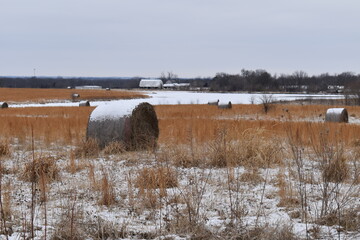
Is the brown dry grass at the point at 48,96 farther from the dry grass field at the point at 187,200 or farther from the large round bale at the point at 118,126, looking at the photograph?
the dry grass field at the point at 187,200

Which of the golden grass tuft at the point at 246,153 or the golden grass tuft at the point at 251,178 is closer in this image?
the golden grass tuft at the point at 251,178

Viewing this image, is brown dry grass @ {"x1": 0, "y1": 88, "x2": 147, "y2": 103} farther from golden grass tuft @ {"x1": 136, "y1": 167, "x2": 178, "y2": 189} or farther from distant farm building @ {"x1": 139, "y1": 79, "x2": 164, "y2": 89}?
distant farm building @ {"x1": 139, "y1": 79, "x2": 164, "y2": 89}

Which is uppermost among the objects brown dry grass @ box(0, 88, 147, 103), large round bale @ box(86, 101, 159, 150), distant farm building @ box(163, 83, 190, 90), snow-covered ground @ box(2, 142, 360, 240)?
distant farm building @ box(163, 83, 190, 90)

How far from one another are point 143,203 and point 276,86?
105285mm

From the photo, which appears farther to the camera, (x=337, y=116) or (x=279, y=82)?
(x=279, y=82)

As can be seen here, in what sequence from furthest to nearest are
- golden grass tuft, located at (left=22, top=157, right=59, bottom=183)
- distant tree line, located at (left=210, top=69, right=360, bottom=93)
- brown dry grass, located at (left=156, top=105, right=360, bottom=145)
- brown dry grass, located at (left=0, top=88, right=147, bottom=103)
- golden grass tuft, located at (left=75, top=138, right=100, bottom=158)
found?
distant tree line, located at (left=210, top=69, right=360, bottom=93), brown dry grass, located at (left=0, top=88, right=147, bottom=103), brown dry grass, located at (left=156, top=105, right=360, bottom=145), golden grass tuft, located at (left=75, top=138, right=100, bottom=158), golden grass tuft, located at (left=22, top=157, right=59, bottom=183)

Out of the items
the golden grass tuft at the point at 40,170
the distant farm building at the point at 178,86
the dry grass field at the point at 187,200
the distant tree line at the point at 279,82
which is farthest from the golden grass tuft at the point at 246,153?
the distant farm building at the point at 178,86

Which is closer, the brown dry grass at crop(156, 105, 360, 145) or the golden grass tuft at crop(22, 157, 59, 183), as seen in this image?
the golden grass tuft at crop(22, 157, 59, 183)

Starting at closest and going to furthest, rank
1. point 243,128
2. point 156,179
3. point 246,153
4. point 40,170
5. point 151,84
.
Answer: point 156,179 → point 40,170 → point 246,153 → point 243,128 → point 151,84

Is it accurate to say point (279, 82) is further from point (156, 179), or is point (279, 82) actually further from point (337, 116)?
point (156, 179)

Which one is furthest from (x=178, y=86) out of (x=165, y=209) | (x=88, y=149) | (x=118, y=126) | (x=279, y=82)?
(x=165, y=209)

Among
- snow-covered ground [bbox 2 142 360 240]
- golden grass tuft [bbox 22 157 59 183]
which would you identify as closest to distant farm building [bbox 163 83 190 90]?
golden grass tuft [bbox 22 157 59 183]

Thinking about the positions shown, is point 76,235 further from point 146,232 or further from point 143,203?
point 143,203

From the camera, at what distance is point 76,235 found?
3.97 meters
